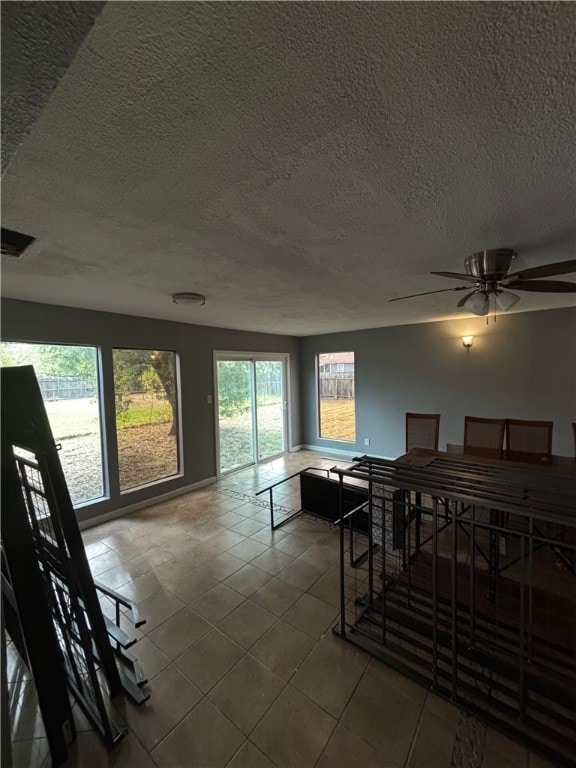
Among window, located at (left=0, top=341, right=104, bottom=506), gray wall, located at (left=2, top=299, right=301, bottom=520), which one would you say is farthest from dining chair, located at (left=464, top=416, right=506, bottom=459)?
window, located at (left=0, top=341, right=104, bottom=506)

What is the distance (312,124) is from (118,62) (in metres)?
0.51

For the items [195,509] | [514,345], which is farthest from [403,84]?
[514,345]

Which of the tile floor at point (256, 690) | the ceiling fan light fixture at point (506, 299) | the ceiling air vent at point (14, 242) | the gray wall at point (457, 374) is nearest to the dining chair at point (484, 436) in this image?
the gray wall at point (457, 374)

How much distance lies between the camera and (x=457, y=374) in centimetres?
490

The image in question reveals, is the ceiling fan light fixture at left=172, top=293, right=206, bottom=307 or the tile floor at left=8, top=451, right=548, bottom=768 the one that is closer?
the tile floor at left=8, top=451, right=548, bottom=768

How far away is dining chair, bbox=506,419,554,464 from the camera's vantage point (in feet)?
10.8

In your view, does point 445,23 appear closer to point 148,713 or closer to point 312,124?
point 312,124

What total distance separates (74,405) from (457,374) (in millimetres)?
5290

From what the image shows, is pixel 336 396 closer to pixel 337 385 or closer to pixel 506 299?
pixel 337 385

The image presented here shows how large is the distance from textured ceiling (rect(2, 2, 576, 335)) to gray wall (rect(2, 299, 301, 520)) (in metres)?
1.30

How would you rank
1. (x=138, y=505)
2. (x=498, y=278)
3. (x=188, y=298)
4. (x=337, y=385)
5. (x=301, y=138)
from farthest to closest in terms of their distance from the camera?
(x=337, y=385), (x=138, y=505), (x=188, y=298), (x=498, y=278), (x=301, y=138)

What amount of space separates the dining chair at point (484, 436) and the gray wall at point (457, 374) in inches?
49.7

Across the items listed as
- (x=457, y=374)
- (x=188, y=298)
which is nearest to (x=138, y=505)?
(x=188, y=298)

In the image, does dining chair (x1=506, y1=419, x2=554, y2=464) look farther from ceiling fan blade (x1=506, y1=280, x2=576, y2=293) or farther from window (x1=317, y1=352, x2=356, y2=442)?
window (x1=317, y1=352, x2=356, y2=442)
